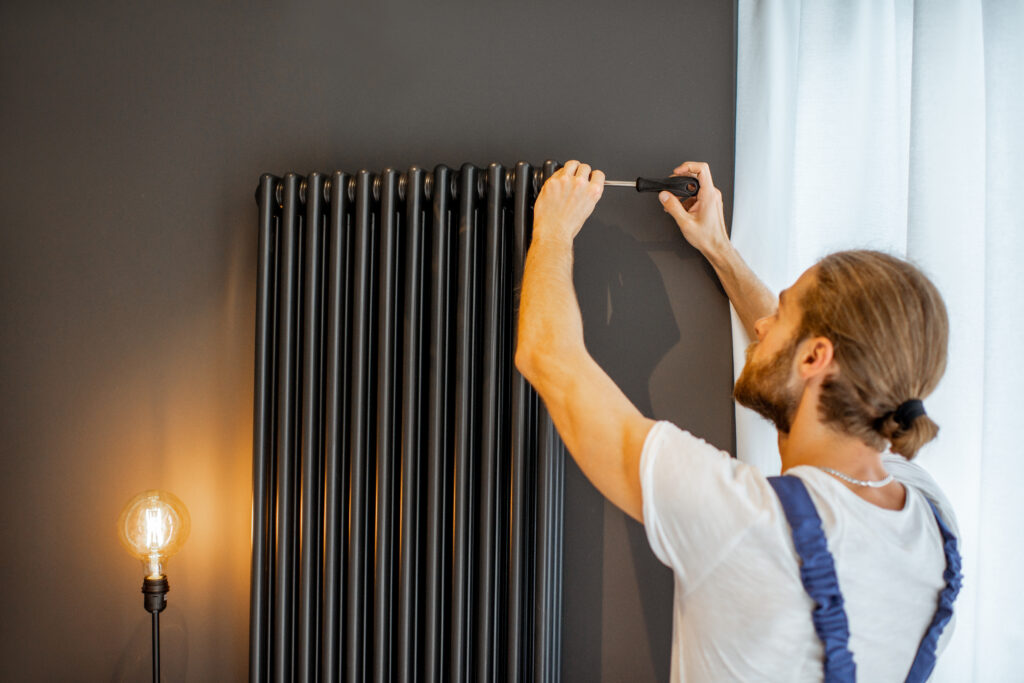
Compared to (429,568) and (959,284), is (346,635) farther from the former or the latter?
(959,284)

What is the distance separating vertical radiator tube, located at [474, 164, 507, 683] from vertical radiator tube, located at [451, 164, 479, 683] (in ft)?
0.08

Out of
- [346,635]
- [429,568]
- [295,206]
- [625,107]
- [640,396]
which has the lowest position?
[346,635]

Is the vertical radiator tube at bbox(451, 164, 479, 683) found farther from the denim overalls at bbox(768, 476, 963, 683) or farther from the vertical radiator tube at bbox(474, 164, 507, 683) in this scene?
the denim overalls at bbox(768, 476, 963, 683)

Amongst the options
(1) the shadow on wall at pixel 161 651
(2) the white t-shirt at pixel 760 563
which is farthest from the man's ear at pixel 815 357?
(1) the shadow on wall at pixel 161 651

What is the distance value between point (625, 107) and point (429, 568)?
1011 mm

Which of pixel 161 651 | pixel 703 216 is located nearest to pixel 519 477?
pixel 703 216

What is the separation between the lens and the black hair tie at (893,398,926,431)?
946mm

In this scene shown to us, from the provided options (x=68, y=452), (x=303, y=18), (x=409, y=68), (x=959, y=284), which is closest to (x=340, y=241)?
(x=409, y=68)

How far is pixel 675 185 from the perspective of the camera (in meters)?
1.35

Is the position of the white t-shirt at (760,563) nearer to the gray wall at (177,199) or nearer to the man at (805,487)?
the man at (805,487)

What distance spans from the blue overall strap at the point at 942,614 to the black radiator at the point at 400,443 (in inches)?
23.6

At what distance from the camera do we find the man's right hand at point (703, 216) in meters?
1.38

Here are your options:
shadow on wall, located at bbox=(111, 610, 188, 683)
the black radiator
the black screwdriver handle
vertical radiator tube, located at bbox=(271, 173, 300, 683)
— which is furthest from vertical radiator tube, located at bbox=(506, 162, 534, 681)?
shadow on wall, located at bbox=(111, 610, 188, 683)

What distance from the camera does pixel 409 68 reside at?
62.2 inches
